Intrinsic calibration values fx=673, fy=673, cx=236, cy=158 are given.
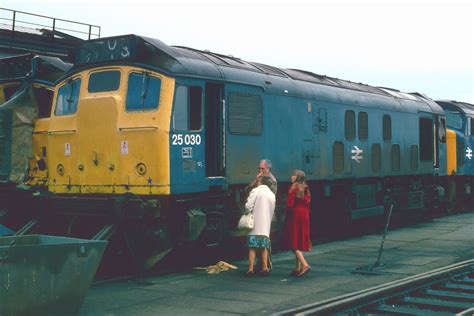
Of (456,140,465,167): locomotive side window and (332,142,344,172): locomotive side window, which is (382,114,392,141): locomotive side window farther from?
(456,140,465,167): locomotive side window

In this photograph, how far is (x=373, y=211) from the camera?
1745 cm

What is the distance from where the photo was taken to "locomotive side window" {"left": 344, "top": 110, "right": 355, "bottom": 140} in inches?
643

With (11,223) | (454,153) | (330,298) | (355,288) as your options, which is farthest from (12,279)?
(454,153)

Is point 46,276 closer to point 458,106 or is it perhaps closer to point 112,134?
point 112,134

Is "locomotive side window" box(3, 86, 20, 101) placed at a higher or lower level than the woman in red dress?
higher

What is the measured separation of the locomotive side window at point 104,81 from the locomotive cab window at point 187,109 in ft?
3.90

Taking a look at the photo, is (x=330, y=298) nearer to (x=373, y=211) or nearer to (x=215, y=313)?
(x=215, y=313)

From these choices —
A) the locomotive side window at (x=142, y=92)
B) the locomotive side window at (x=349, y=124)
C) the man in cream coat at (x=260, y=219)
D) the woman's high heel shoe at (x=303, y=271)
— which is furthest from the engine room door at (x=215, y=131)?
the locomotive side window at (x=349, y=124)

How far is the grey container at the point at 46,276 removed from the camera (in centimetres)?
664

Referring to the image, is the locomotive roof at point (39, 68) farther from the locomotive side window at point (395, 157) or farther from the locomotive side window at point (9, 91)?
the locomotive side window at point (395, 157)

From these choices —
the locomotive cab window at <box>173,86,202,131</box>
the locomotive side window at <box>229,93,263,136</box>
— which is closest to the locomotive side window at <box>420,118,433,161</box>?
the locomotive side window at <box>229,93,263,136</box>

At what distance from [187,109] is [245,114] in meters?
1.75

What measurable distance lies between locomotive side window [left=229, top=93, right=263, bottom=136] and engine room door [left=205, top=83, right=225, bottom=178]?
283mm

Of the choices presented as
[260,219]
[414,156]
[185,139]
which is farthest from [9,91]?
[414,156]
